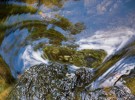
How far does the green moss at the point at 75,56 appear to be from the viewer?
644 centimetres

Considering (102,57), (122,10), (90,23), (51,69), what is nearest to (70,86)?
(51,69)

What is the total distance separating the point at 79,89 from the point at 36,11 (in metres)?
2.54

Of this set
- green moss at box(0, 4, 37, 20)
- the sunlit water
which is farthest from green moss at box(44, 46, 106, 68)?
green moss at box(0, 4, 37, 20)

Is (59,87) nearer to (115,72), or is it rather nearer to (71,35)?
(115,72)

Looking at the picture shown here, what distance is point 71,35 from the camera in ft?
23.0

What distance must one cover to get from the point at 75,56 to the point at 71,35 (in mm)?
619

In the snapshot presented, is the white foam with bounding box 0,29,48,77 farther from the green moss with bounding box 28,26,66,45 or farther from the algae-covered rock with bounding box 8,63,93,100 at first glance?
the algae-covered rock with bounding box 8,63,93,100

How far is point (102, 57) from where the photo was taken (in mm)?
6488

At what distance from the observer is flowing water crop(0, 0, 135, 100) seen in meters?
6.36

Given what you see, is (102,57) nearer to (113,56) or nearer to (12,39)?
(113,56)

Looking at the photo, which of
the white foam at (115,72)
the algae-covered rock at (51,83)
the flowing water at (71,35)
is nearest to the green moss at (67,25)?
the flowing water at (71,35)

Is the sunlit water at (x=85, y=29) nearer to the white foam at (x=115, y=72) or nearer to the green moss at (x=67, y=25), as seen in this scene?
the green moss at (x=67, y=25)

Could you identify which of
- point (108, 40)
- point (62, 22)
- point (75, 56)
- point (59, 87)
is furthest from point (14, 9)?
point (59, 87)

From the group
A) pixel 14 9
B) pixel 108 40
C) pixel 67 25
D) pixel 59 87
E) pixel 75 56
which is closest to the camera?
pixel 59 87
